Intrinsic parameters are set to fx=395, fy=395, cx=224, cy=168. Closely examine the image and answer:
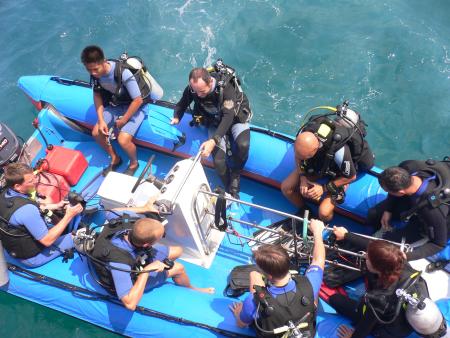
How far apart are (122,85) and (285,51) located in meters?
3.20

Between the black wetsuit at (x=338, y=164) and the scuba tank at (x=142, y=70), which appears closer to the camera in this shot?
the black wetsuit at (x=338, y=164)

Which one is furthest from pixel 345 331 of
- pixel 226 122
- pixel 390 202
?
pixel 226 122

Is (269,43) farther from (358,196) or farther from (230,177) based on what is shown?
(358,196)

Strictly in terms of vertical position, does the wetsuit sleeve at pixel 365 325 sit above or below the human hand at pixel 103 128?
above

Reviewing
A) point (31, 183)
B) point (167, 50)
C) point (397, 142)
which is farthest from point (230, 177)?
point (167, 50)

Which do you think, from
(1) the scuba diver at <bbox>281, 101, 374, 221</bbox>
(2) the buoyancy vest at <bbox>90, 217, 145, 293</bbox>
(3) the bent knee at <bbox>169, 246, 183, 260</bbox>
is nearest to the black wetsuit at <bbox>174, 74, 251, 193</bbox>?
(1) the scuba diver at <bbox>281, 101, 374, 221</bbox>

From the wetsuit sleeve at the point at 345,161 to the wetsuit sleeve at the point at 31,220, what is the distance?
Answer: 255 centimetres

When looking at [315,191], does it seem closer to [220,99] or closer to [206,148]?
[206,148]

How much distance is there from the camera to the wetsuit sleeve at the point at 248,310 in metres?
2.66

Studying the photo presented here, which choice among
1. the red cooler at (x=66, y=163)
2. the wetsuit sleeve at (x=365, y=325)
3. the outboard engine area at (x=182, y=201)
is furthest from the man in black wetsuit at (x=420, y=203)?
the red cooler at (x=66, y=163)

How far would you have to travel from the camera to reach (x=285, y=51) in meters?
6.36

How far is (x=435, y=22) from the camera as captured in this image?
21.3 feet

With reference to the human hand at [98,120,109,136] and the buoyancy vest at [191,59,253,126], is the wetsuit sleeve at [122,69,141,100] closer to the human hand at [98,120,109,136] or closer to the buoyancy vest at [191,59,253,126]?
the human hand at [98,120,109,136]

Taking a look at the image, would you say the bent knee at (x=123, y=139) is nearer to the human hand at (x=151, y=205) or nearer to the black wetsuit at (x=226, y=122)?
the black wetsuit at (x=226, y=122)
